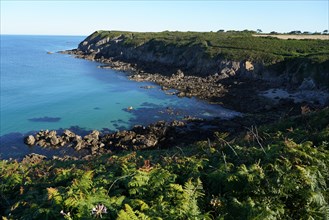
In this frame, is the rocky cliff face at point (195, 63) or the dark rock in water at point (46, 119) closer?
the dark rock in water at point (46, 119)

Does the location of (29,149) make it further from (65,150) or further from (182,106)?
(182,106)

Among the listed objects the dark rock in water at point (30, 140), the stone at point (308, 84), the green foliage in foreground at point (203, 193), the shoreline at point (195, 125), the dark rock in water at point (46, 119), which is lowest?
the dark rock in water at point (46, 119)

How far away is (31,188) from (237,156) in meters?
6.21

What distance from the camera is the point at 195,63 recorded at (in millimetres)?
76375

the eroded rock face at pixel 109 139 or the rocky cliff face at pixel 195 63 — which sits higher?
the rocky cliff face at pixel 195 63

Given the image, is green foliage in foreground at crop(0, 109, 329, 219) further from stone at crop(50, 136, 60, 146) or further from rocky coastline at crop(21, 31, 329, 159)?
stone at crop(50, 136, 60, 146)

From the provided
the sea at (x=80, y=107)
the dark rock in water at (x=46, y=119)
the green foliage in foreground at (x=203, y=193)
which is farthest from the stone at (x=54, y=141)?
the green foliage in foreground at (x=203, y=193)

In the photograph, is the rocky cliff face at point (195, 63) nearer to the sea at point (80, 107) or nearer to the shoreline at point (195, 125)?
the shoreline at point (195, 125)

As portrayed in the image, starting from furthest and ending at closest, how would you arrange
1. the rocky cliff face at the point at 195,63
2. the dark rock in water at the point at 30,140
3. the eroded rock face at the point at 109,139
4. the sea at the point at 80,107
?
the rocky cliff face at the point at 195,63 → the sea at the point at 80,107 → the dark rock in water at the point at 30,140 → the eroded rock face at the point at 109,139

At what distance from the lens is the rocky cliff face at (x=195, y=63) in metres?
54.7

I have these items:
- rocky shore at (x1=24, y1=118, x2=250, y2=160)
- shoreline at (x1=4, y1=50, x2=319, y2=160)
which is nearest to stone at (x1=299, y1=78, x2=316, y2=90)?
shoreline at (x1=4, y1=50, x2=319, y2=160)

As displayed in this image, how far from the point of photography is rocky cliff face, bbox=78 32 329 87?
54675mm

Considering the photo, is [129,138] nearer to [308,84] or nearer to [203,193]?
[203,193]

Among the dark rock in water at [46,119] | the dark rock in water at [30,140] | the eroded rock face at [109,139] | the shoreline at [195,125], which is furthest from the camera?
the dark rock in water at [46,119]
